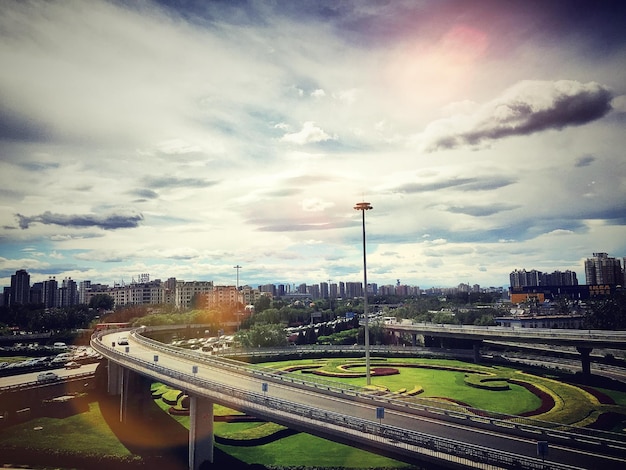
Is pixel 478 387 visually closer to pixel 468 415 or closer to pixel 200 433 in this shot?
pixel 468 415

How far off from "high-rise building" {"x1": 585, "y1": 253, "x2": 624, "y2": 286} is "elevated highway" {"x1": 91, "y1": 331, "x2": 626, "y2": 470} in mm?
134016

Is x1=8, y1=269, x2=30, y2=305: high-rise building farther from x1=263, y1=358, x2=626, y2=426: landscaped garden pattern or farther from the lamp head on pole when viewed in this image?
the lamp head on pole

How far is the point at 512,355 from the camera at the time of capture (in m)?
73.4

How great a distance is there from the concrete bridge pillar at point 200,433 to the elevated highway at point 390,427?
2.9 inches

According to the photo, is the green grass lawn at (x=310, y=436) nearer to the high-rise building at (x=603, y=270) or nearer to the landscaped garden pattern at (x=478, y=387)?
the landscaped garden pattern at (x=478, y=387)

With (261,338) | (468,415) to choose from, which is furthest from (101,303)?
(468,415)

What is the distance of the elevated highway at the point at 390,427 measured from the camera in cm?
2086

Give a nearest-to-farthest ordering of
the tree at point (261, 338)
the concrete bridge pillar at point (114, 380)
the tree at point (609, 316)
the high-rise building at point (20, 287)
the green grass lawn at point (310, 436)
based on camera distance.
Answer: the green grass lawn at point (310, 436) < the concrete bridge pillar at point (114, 380) < the tree at point (261, 338) < the tree at point (609, 316) < the high-rise building at point (20, 287)

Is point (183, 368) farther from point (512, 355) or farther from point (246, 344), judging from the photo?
point (512, 355)

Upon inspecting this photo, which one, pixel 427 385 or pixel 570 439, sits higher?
pixel 570 439

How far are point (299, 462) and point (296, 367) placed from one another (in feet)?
110

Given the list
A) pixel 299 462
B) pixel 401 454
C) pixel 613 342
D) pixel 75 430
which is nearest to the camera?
pixel 401 454

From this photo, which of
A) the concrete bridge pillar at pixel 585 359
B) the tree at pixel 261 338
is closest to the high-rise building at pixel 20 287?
the tree at pixel 261 338

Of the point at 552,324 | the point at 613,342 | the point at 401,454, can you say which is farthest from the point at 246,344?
the point at 552,324
